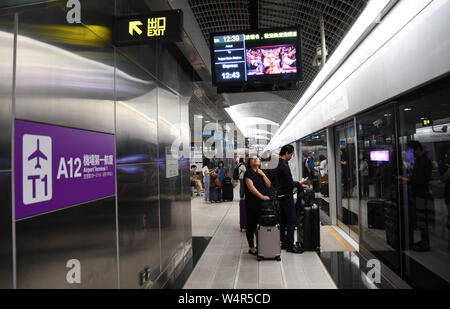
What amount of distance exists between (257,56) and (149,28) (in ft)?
6.83

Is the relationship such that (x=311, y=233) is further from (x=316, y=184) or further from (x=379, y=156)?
(x=316, y=184)

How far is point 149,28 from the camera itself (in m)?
2.57

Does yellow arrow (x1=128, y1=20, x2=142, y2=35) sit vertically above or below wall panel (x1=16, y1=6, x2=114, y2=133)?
above

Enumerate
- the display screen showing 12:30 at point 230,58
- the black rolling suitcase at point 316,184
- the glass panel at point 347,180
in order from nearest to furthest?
the display screen showing 12:30 at point 230,58
the glass panel at point 347,180
the black rolling suitcase at point 316,184

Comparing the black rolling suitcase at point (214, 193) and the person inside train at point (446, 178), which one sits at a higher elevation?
the person inside train at point (446, 178)

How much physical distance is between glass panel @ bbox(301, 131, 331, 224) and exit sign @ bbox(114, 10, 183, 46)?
582cm

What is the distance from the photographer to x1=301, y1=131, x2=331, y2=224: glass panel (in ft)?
25.4

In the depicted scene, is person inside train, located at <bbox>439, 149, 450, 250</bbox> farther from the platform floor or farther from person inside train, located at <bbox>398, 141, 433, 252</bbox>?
the platform floor

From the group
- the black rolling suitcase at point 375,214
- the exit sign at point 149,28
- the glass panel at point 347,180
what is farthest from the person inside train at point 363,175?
the exit sign at point 149,28

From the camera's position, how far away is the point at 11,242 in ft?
4.70

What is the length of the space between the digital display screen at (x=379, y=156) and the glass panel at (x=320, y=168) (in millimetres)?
3008

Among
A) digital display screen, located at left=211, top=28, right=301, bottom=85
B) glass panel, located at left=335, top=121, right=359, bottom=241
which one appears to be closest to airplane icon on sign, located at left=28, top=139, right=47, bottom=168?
digital display screen, located at left=211, top=28, right=301, bottom=85

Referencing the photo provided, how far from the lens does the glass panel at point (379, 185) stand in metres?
3.68

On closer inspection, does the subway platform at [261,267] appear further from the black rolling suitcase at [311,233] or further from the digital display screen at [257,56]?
the digital display screen at [257,56]
